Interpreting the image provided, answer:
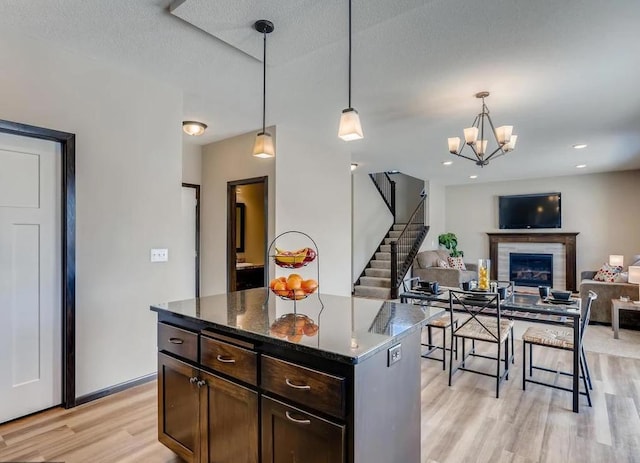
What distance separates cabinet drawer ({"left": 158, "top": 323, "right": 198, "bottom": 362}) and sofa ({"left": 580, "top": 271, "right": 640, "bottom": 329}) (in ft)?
17.5

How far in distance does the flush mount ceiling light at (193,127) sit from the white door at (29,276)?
1.72 metres

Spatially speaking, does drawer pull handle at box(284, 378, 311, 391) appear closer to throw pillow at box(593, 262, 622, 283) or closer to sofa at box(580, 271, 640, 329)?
sofa at box(580, 271, 640, 329)

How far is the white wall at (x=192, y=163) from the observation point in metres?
5.09

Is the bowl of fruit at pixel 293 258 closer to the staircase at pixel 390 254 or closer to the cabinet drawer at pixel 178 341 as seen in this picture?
the cabinet drawer at pixel 178 341

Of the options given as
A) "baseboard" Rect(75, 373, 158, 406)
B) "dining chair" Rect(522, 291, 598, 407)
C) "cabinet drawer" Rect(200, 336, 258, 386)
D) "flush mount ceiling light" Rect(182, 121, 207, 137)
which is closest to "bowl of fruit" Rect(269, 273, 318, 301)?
"cabinet drawer" Rect(200, 336, 258, 386)

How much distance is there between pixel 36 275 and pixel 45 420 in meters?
1.01

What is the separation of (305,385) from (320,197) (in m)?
3.84

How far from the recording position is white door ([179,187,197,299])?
16.4 ft

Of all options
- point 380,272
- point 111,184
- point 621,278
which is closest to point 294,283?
point 111,184

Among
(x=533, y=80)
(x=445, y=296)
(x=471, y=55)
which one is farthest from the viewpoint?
(x=445, y=296)

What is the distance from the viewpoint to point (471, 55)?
2.71m

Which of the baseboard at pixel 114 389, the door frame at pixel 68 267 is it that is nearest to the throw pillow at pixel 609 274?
the baseboard at pixel 114 389

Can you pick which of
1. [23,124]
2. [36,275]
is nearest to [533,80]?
[23,124]

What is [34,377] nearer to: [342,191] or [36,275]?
[36,275]
